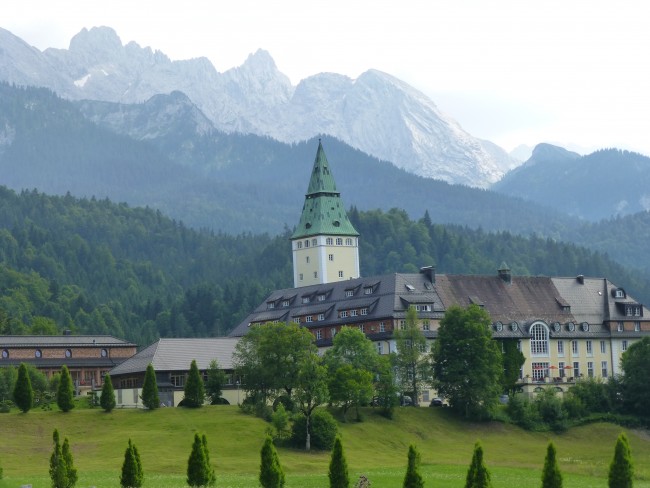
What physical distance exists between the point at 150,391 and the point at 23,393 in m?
11.6

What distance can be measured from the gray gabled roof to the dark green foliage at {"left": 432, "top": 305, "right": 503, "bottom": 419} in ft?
69.7

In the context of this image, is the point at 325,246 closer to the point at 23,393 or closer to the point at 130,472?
the point at 23,393

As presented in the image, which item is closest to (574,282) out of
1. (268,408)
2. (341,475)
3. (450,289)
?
(450,289)

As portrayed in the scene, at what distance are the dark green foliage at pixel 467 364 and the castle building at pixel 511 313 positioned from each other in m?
9.58

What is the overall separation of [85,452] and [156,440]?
7.03 m

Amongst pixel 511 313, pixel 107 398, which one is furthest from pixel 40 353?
pixel 511 313

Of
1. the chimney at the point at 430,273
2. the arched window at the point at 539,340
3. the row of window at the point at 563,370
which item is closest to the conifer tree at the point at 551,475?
the row of window at the point at 563,370

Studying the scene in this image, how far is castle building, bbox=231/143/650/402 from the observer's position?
15662 centimetres

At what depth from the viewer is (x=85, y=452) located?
10881 centimetres

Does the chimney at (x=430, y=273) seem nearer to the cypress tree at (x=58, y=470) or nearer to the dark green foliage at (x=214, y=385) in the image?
the dark green foliage at (x=214, y=385)

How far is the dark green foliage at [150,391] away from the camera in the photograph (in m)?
128

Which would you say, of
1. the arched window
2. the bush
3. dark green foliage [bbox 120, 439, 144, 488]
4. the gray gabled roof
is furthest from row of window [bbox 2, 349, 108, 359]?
dark green foliage [bbox 120, 439, 144, 488]

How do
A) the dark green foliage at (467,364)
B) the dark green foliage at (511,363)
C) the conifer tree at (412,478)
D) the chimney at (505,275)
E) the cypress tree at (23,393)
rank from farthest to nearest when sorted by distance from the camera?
1. the chimney at (505,275)
2. the dark green foliage at (511,363)
3. the dark green foliage at (467,364)
4. the cypress tree at (23,393)
5. the conifer tree at (412,478)

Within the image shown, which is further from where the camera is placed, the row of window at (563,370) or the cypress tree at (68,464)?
the row of window at (563,370)
